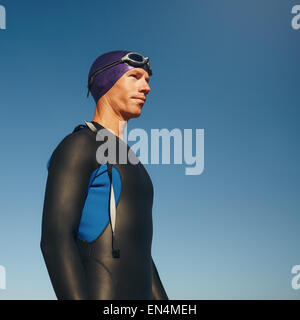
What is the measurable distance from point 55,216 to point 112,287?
774 millimetres

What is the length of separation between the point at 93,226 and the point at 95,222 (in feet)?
0.13

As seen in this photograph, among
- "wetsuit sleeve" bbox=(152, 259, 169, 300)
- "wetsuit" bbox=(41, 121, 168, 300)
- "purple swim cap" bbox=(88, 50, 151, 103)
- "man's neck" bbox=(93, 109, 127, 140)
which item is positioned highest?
"purple swim cap" bbox=(88, 50, 151, 103)

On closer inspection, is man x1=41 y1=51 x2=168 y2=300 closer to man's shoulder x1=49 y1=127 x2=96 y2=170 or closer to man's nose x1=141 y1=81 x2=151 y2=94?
man's shoulder x1=49 y1=127 x2=96 y2=170

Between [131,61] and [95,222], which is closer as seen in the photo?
[95,222]

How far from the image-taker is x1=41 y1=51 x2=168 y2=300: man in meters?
3.91

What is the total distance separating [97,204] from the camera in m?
4.24

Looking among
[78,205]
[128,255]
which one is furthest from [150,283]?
[78,205]

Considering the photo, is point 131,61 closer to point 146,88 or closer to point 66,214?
point 146,88

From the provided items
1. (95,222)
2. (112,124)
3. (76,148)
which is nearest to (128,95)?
(112,124)

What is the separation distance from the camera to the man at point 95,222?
3.91m

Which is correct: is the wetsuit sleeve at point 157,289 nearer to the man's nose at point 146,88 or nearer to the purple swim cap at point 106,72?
the man's nose at point 146,88

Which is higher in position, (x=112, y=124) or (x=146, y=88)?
(x=146, y=88)

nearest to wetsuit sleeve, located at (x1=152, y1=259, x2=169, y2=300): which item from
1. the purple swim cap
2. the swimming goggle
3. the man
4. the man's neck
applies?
the man
